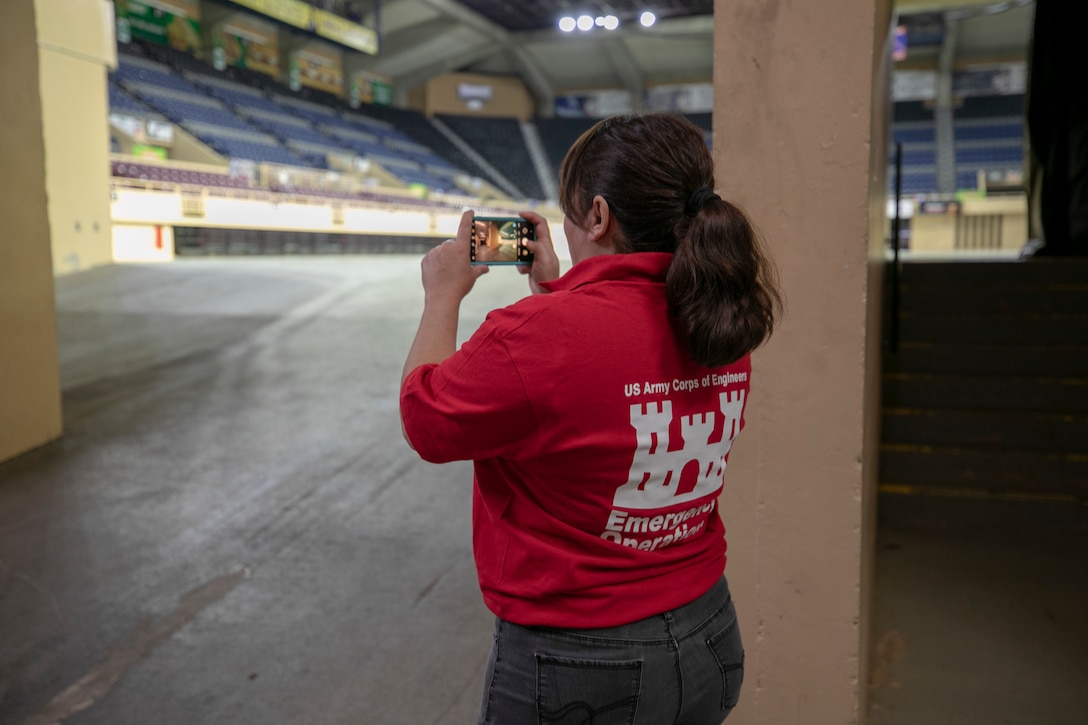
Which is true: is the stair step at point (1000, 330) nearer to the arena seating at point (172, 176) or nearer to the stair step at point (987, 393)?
the stair step at point (987, 393)

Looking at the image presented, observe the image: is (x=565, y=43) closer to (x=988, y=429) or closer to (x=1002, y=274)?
(x=1002, y=274)

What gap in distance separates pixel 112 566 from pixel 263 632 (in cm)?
82

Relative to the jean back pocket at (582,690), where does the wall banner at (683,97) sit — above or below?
above

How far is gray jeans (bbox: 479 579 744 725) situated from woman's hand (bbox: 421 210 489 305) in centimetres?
42

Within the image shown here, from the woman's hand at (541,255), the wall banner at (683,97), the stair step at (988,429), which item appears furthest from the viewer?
the wall banner at (683,97)

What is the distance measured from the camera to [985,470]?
415 centimetres

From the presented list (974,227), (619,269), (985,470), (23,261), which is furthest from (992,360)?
(974,227)

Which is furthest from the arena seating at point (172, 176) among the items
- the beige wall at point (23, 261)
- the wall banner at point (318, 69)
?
the wall banner at point (318, 69)

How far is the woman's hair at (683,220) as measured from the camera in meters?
0.97

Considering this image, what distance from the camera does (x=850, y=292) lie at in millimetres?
1771

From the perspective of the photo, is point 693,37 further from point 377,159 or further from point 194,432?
point 194,432

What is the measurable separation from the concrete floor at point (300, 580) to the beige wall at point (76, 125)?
6.41m

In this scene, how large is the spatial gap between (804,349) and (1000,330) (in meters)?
3.86

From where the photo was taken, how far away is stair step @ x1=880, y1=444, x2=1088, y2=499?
13.3 ft
